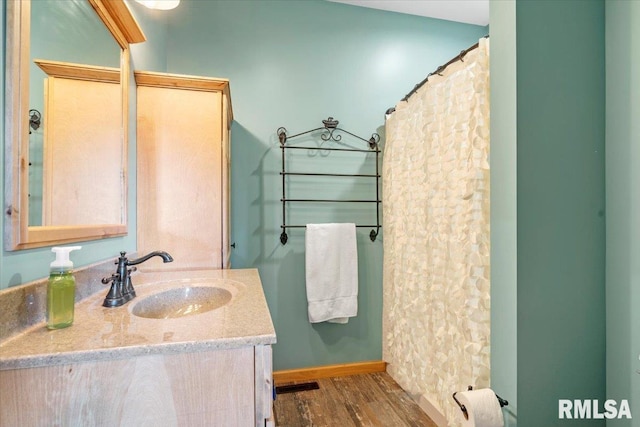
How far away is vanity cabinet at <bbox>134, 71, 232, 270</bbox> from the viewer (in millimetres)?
1473

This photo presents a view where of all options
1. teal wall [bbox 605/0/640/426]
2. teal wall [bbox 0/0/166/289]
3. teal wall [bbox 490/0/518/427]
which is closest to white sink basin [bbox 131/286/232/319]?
teal wall [bbox 0/0/166/289]

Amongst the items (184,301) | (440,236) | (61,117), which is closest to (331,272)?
(440,236)

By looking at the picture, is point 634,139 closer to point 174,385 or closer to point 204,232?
point 174,385

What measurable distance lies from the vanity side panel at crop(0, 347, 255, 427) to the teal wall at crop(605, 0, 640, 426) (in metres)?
1.06

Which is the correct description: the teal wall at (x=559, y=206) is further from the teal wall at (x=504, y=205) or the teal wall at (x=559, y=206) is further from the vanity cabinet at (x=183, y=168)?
the vanity cabinet at (x=183, y=168)

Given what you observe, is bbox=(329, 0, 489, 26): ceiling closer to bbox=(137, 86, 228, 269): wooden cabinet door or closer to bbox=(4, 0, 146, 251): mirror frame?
bbox=(137, 86, 228, 269): wooden cabinet door

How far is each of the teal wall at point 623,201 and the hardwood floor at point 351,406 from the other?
111 centimetres

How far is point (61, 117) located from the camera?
87 cm

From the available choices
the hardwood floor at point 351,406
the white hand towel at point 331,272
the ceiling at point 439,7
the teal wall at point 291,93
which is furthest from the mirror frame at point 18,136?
the ceiling at point 439,7

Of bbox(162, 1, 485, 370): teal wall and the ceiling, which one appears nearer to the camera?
bbox(162, 1, 485, 370): teal wall

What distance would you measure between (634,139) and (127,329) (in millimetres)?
1467

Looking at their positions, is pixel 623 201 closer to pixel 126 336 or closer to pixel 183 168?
pixel 126 336

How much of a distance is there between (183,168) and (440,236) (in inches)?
56.1

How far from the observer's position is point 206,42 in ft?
6.40
